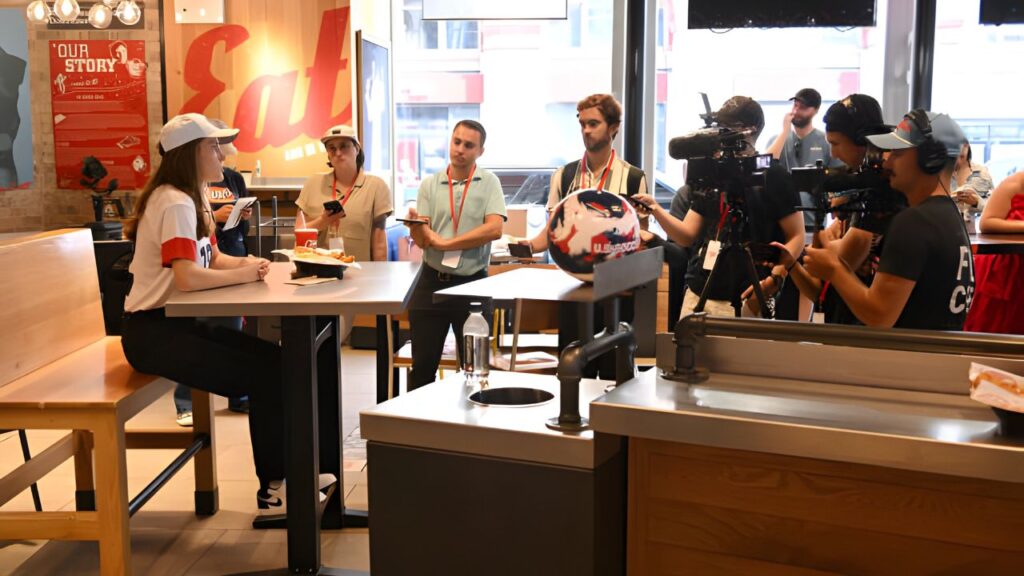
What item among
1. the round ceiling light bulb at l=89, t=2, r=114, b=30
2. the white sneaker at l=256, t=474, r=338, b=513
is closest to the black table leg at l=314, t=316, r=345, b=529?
the white sneaker at l=256, t=474, r=338, b=513

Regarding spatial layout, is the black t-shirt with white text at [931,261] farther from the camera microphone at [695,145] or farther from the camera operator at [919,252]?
the camera microphone at [695,145]

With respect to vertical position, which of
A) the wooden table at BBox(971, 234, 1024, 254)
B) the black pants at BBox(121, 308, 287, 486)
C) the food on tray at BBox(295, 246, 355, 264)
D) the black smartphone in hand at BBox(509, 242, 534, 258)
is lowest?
the black pants at BBox(121, 308, 287, 486)

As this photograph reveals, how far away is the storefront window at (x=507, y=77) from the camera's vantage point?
6992 millimetres

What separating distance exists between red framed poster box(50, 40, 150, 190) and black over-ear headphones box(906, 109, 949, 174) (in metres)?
6.11

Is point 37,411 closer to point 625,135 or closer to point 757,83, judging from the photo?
point 625,135

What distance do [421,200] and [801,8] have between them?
3.53 metres

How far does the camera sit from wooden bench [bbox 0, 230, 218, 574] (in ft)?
8.66

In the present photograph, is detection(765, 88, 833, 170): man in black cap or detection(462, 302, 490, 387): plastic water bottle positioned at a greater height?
detection(765, 88, 833, 170): man in black cap

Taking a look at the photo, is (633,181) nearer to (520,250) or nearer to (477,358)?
(520,250)

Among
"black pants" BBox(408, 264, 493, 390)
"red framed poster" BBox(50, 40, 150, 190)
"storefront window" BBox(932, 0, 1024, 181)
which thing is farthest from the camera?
"red framed poster" BBox(50, 40, 150, 190)

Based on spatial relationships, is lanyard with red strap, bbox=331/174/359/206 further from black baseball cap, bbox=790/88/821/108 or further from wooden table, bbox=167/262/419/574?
black baseball cap, bbox=790/88/821/108

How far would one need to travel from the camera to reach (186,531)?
3365 millimetres

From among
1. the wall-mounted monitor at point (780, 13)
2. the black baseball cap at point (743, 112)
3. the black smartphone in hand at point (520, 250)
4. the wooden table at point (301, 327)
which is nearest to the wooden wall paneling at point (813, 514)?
the black smartphone in hand at point (520, 250)

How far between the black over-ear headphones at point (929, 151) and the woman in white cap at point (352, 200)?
10.5ft
